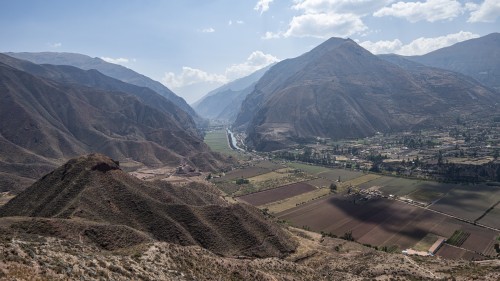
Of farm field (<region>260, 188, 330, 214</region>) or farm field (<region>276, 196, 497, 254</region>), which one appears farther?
farm field (<region>260, 188, 330, 214</region>)

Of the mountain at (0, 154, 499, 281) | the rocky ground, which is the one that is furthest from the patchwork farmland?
the rocky ground

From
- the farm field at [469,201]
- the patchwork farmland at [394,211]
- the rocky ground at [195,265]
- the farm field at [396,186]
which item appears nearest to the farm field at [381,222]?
the patchwork farmland at [394,211]

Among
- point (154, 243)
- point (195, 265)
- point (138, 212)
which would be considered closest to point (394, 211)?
point (138, 212)

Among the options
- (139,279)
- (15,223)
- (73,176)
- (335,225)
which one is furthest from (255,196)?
(139,279)

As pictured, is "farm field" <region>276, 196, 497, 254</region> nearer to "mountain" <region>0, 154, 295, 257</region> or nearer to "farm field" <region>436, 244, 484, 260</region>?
"farm field" <region>436, 244, 484, 260</region>

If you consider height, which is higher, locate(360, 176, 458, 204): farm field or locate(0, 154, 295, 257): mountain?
locate(0, 154, 295, 257): mountain

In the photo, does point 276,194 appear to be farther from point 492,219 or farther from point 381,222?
point 492,219

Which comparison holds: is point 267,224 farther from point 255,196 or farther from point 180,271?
point 255,196
